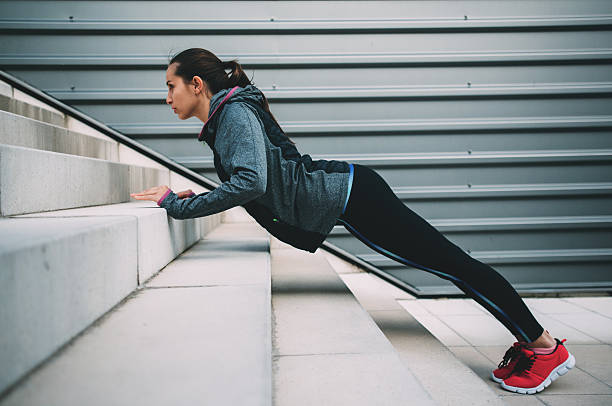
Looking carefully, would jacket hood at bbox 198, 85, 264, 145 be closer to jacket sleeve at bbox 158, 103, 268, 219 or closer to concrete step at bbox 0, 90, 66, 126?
jacket sleeve at bbox 158, 103, 268, 219

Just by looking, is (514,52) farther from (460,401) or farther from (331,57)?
(460,401)

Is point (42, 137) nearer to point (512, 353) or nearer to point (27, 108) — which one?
point (27, 108)

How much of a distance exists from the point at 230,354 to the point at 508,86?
3554mm

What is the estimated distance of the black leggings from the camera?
71.6 inches

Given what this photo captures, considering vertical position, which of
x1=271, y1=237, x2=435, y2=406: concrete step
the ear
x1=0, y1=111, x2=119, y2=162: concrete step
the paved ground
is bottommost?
the paved ground

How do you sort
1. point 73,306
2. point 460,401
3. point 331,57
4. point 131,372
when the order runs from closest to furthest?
point 131,372
point 73,306
point 460,401
point 331,57

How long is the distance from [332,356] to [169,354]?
58 centimetres

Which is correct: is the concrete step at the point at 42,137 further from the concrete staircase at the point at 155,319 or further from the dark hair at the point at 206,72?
the dark hair at the point at 206,72

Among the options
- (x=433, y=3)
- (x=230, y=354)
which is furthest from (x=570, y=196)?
(x=230, y=354)

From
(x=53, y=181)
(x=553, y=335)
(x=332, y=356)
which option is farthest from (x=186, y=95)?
(x=553, y=335)

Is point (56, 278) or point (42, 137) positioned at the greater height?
point (42, 137)

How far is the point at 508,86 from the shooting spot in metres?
3.82

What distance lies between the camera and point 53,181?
163cm

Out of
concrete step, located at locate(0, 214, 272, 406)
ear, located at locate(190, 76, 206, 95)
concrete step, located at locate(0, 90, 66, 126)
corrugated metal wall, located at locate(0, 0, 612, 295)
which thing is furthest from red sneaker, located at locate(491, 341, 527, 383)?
concrete step, located at locate(0, 90, 66, 126)
